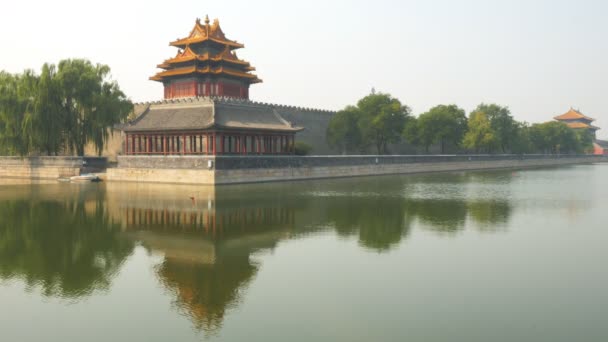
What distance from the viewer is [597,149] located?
408ft

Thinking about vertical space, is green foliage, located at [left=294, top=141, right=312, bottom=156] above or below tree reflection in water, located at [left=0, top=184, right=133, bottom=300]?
above

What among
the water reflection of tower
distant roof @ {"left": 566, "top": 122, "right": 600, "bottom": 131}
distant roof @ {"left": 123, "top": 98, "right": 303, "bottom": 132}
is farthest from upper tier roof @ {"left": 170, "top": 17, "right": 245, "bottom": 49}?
distant roof @ {"left": 566, "top": 122, "right": 600, "bottom": 131}

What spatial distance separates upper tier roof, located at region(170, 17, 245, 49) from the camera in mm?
51781

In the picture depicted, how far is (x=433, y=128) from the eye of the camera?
2571 inches

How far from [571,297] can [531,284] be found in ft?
3.41

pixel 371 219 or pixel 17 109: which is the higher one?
pixel 17 109

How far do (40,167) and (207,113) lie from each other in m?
17.9

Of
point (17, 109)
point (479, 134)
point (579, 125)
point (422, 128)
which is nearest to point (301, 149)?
point (422, 128)

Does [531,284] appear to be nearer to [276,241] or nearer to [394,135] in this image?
[276,241]

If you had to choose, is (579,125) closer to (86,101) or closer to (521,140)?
(521,140)

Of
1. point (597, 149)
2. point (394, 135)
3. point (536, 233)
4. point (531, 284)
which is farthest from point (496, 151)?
point (531, 284)

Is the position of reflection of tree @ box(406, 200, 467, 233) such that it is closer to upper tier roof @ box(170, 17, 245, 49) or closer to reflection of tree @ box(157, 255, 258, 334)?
reflection of tree @ box(157, 255, 258, 334)

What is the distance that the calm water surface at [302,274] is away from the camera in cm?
906

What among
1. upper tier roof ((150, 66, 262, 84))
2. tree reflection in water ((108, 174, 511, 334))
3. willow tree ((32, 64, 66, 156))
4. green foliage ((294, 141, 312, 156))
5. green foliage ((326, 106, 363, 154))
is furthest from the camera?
green foliage ((326, 106, 363, 154))
